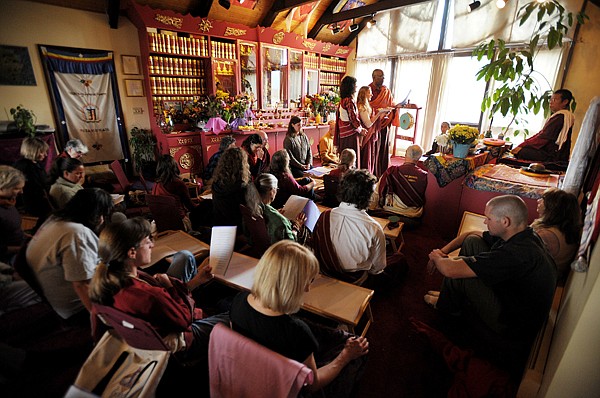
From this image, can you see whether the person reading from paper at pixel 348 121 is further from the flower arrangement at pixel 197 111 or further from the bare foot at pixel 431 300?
the bare foot at pixel 431 300

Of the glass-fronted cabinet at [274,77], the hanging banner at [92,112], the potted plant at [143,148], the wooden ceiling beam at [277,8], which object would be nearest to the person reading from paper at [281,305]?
the potted plant at [143,148]

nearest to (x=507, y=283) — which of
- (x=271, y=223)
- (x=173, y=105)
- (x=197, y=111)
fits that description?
(x=271, y=223)

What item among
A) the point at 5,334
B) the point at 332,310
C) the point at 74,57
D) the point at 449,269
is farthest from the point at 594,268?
the point at 74,57

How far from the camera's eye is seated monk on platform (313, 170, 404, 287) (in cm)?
193

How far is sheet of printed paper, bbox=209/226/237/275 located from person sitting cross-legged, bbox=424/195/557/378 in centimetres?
132

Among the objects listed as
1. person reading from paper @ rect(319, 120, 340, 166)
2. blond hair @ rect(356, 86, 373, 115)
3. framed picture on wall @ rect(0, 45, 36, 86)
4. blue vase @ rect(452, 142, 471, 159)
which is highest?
framed picture on wall @ rect(0, 45, 36, 86)

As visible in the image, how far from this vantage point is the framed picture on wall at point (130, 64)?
5297 mm

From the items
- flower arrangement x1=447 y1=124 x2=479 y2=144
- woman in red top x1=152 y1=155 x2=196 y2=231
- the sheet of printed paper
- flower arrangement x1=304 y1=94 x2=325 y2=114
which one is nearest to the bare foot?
the sheet of printed paper

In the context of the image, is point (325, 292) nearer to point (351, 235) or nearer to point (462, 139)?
point (351, 235)

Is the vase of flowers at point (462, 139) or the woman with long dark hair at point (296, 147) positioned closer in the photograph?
the vase of flowers at point (462, 139)

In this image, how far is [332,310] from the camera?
163 cm

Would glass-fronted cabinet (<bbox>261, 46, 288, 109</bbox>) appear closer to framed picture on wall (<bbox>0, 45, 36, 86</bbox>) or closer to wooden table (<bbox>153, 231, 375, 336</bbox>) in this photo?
framed picture on wall (<bbox>0, 45, 36, 86</bbox>)

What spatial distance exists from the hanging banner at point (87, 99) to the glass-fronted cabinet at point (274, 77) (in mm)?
3013

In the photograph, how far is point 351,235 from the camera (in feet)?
6.34
